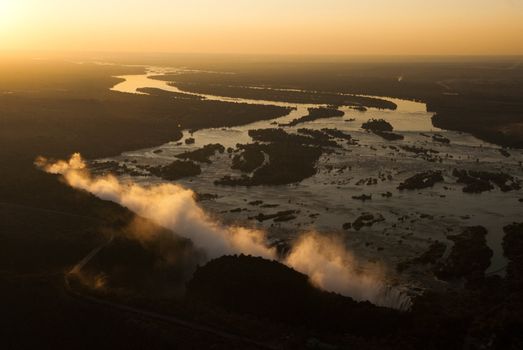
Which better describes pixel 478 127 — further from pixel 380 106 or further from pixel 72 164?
pixel 72 164

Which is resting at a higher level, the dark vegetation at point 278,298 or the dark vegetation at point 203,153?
the dark vegetation at point 203,153

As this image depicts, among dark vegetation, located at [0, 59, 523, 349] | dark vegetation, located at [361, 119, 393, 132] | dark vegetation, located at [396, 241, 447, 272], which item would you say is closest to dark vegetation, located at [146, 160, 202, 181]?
dark vegetation, located at [0, 59, 523, 349]

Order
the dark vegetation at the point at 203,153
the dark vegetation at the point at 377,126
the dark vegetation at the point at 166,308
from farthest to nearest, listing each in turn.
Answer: the dark vegetation at the point at 377,126
the dark vegetation at the point at 203,153
the dark vegetation at the point at 166,308

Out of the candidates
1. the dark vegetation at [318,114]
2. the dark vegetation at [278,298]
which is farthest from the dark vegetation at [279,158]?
the dark vegetation at [278,298]

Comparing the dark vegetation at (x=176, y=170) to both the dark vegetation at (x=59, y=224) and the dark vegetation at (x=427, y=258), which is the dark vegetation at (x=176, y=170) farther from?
the dark vegetation at (x=427, y=258)

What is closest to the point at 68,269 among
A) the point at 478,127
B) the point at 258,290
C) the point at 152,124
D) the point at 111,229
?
the point at 111,229

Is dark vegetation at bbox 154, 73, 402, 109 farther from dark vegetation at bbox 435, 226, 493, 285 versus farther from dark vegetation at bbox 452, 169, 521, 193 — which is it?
dark vegetation at bbox 435, 226, 493, 285

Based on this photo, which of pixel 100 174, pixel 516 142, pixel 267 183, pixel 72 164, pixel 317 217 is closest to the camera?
pixel 317 217

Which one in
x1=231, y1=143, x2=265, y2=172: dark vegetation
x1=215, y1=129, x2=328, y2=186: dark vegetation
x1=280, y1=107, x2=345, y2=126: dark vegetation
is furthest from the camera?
x1=280, y1=107, x2=345, y2=126: dark vegetation

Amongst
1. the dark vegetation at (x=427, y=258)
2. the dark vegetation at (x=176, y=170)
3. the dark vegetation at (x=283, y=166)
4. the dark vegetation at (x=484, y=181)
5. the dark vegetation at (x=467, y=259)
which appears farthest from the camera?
the dark vegetation at (x=176, y=170)

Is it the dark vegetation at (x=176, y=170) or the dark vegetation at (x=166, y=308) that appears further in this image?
the dark vegetation at (x=176, y=170)

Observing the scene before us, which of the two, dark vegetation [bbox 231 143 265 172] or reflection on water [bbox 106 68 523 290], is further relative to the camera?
dark vegetation [bbox 231 143 265 172]
